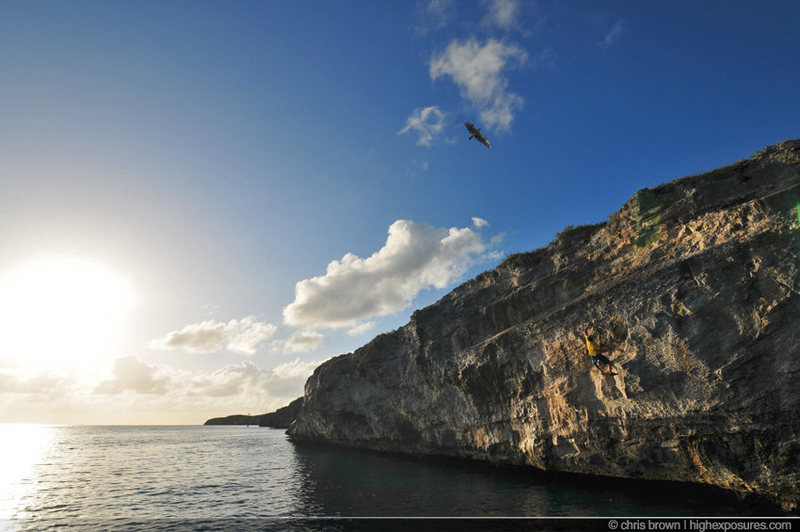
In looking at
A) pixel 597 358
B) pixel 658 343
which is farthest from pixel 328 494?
pixel 658 343

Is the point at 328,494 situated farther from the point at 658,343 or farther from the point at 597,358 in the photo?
the point at 658,343

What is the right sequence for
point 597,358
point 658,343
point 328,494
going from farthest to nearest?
1. point 328,494
2. point 597,358
3. point 658,343

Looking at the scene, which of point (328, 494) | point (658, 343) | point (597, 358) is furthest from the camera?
point (328, 494)

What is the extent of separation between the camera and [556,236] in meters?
30.9

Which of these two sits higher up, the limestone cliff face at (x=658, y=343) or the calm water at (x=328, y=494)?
the limestone cliff face at (x=658, y=343)

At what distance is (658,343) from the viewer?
19922mm

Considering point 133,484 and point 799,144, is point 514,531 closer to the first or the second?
point 799,144

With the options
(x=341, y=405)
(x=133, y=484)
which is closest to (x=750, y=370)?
(x=133, y=484)

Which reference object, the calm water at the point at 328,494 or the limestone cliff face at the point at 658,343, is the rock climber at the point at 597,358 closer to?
the limestone cliff face at the point at 658,343

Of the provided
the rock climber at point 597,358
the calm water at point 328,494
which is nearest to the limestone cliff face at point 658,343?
the rock climber at point 597,358

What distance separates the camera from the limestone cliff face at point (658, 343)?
1700cm

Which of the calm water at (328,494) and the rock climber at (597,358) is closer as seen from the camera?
the calm water at (328,494)

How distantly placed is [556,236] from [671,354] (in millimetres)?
13697

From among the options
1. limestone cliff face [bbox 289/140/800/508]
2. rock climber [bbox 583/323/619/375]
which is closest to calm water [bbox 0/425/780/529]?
limestone cliff face [bbox 289/140/800/508]
